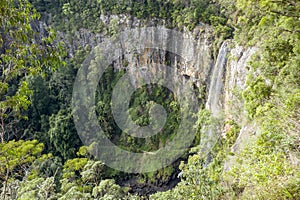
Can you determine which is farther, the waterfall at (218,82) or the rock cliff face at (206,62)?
the waterfall at (218,82)

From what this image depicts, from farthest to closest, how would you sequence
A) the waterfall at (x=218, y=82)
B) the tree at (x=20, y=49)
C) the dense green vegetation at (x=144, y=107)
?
the waterfall at (x=218, y=82)
the dense green vegetation at (x=144, y=107)
the tree at (x=20, y=49)

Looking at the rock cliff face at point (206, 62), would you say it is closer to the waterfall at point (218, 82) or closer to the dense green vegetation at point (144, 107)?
the waterfall at point (218, 82)

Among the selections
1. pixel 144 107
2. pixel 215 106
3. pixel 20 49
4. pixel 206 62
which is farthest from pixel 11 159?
pixel 144 107

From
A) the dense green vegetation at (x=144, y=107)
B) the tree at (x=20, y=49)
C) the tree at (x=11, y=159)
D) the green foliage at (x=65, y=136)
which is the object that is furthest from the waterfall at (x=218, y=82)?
the green foliage at (x=65, y=136)

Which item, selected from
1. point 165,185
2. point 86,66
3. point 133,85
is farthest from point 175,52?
point 165,185

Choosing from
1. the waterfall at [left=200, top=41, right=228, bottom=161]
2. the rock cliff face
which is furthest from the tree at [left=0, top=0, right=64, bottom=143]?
the waterfall at [left=200, top=41, right=228, bottom=161]

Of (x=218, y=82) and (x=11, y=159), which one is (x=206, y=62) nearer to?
(x=218, y=82)

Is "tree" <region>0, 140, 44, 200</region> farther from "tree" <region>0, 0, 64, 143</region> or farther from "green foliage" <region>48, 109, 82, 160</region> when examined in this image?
"green foliage" <region>48, 109, 82, 160</region>
